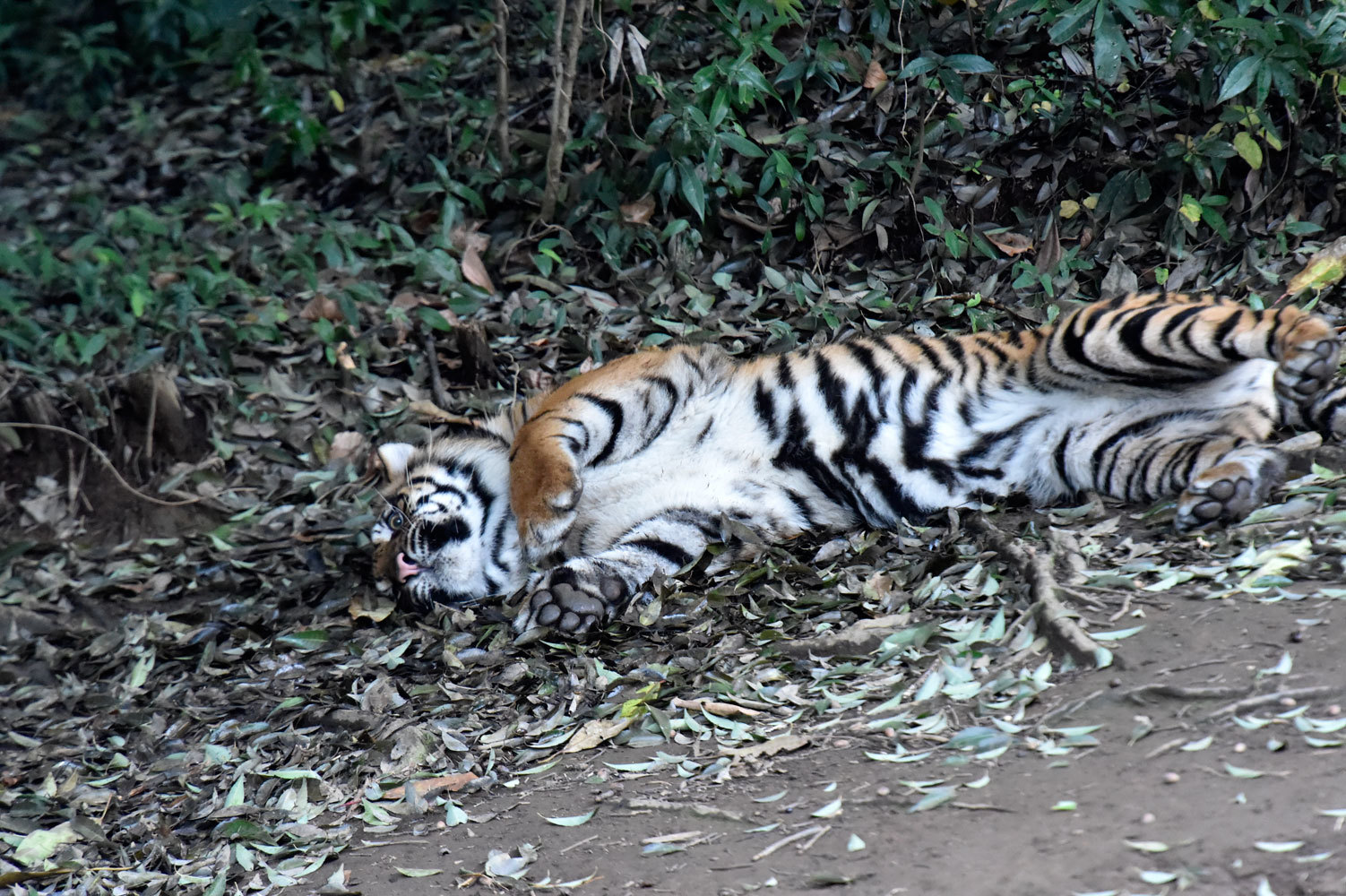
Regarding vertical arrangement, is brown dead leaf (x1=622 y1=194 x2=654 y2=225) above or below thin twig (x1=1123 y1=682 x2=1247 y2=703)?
above

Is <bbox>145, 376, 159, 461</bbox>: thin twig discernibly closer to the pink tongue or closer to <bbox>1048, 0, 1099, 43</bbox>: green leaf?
the pink tongue

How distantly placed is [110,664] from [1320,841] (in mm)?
3540

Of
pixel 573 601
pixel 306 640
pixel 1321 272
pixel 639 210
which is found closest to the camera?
pixel 573 601

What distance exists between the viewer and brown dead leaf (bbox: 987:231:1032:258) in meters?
4.77

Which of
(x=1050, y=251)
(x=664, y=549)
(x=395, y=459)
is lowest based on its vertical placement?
(x=664, y=549)

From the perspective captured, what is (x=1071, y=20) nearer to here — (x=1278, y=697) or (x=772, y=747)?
(x=1278, y=697)

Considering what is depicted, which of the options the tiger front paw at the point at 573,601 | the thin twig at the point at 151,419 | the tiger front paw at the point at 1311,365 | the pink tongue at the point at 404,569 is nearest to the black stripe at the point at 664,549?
the tiger front paw at the point at 573,601

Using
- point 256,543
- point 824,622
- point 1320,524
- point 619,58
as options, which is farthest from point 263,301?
point 1320,524

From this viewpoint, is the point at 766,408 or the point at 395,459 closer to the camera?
the point at 766,408

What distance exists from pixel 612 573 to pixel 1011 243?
7.57 ft

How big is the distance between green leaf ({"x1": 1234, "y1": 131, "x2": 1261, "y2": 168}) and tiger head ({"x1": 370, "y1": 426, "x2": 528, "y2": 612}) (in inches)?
119

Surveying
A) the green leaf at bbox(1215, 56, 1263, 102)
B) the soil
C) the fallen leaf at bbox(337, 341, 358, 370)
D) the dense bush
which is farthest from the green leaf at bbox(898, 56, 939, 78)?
the soil

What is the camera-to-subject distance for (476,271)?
17.2 ft

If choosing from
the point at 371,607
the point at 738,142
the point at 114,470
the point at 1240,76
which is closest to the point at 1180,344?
the point at 1240,76
